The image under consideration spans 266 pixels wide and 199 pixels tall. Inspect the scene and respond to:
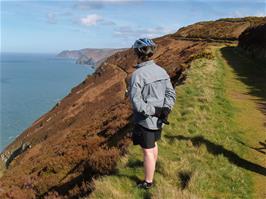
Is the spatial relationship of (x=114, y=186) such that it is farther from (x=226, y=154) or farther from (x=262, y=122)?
(x=262, y=122)

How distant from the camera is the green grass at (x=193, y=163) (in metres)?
6.79

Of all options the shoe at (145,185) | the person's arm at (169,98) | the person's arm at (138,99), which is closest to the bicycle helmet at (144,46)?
the person's arm at (138,99)

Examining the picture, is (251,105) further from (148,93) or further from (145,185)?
(148,93)

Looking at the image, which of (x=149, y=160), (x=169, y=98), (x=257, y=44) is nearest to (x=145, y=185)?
(x=149, y=160)

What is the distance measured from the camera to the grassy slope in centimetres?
680

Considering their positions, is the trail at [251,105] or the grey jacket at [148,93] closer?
the grey jacket at [148,93]

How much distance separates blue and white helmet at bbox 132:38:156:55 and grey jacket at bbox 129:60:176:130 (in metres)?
0.16

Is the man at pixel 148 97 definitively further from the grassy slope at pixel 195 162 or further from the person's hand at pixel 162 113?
the grassy slope at pixel 195 162

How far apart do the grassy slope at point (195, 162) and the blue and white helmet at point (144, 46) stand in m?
2.07

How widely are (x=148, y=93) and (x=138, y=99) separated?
0.23m

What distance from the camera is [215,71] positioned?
22.1m

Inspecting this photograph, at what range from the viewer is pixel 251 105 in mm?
14469

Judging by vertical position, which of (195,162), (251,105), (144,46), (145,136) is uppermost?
(144,46)

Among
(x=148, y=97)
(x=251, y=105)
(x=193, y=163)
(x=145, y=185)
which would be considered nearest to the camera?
Result: (x=148, y=97)
